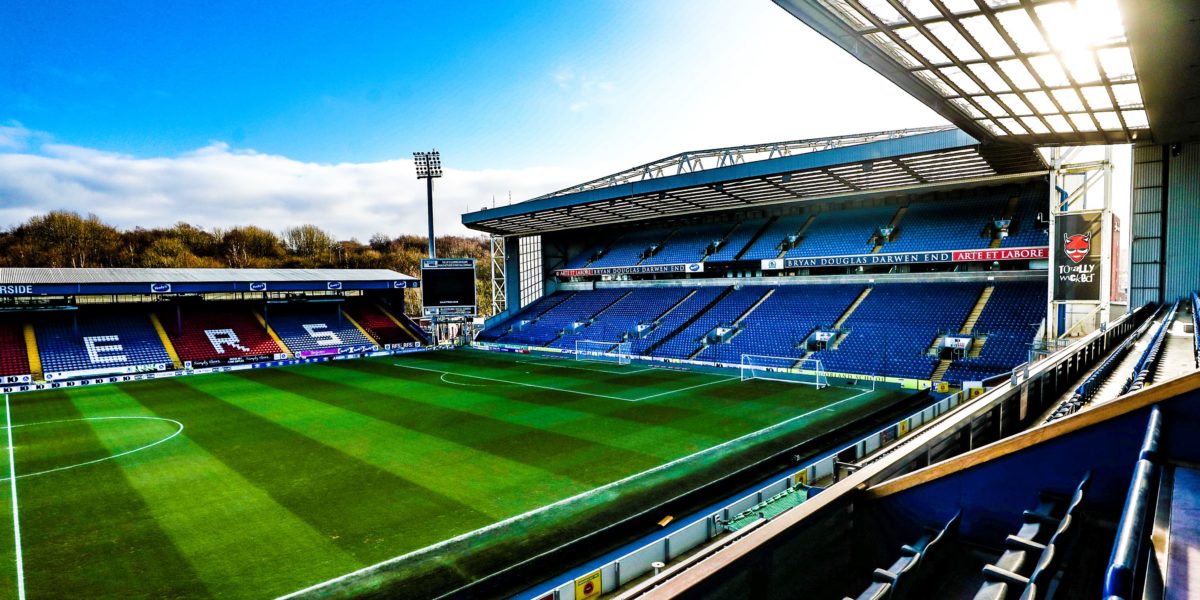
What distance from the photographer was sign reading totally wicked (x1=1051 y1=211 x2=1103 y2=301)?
18062 millimetres

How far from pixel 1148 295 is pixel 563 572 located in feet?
63.0

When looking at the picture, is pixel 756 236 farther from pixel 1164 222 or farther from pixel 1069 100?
pixel 1069 100

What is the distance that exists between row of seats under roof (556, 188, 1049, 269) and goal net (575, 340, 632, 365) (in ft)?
26.4

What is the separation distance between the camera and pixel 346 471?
46.8ft

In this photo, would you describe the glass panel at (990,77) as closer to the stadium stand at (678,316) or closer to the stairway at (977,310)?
the stairway at (977,310)

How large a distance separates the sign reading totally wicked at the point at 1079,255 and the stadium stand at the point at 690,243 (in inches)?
861

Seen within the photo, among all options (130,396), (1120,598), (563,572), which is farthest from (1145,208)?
(130,396)

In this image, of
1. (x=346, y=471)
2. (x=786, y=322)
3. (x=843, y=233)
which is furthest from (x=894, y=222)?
(x=346, y=471)

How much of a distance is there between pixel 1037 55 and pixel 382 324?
1651 inches

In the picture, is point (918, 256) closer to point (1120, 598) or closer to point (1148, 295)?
point (1148, 295)

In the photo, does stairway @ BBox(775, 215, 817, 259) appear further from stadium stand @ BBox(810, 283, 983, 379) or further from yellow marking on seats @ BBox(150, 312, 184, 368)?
yellow marking on seats @ BBox(150, 312, 184, 368)

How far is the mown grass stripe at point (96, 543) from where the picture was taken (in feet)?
29.8

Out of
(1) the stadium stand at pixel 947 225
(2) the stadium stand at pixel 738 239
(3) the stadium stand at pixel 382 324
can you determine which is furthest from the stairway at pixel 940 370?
(3) the stadium stand at pixel 382 324

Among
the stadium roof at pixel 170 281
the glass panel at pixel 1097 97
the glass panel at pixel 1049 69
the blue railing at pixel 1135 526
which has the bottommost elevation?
the blue railing at pixel 1135 526
